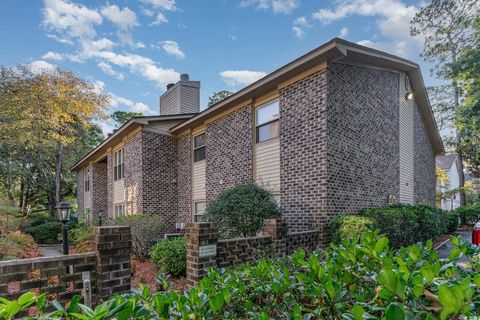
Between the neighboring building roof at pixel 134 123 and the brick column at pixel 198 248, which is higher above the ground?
the neighboring building roof at pixel 134 123

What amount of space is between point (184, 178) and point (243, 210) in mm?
6235

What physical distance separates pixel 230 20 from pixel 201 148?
517 centimetres

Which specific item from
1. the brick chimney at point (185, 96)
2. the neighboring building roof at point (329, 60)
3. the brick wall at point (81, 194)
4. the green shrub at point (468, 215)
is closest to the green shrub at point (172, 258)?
the neighboring building roof at point (329, 60)

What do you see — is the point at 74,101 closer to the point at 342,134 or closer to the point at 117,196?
the point at 117,196

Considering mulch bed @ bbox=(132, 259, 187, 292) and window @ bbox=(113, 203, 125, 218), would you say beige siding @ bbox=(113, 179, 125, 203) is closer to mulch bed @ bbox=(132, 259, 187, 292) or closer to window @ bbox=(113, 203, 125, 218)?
window @ bbox=(113, 203, 125, 218)

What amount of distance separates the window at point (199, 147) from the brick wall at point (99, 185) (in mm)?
11471

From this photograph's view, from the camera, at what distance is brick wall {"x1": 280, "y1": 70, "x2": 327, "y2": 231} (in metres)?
8.33

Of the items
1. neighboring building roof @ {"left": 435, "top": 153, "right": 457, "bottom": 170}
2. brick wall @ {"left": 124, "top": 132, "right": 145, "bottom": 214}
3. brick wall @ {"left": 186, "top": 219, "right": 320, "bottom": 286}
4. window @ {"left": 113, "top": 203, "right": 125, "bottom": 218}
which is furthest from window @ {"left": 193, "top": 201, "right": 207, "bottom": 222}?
neighboring building roof @ {"left": 435, "top": 153, "right": 457, "bottom": 170}

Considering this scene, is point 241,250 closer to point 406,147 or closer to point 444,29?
point 406,147

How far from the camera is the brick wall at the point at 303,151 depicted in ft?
27.3

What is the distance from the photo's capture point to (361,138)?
9672mm

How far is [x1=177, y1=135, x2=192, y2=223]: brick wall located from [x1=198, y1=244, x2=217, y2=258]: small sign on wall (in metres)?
7.92

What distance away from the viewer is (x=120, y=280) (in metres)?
4.19

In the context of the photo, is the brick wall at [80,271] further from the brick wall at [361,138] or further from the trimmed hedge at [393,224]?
the brick wall at [361,138]
